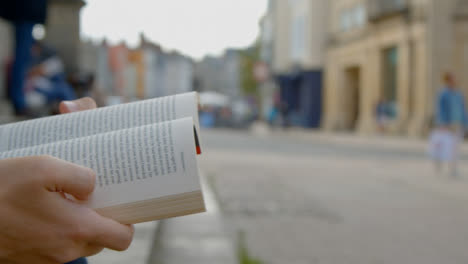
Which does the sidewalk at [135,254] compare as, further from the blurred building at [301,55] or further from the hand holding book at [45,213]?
the blurred building at [301,55]

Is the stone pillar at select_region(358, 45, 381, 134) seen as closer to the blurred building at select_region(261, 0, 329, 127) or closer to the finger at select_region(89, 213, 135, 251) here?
the blurred building at select_region(261, 0, 329, 127)

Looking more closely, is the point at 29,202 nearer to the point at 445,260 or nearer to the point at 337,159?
the point at 445,260

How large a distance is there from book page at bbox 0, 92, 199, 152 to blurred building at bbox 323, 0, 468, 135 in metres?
18.8

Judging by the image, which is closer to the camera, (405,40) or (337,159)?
(337,159)

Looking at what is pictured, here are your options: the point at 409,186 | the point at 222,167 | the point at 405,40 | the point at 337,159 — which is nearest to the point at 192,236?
the point at 409,186

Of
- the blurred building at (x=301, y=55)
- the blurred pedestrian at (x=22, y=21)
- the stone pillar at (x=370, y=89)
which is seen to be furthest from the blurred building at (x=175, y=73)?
the blurred pedestrian at (x=22, y=21)

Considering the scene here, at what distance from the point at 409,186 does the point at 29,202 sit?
20.7 ft

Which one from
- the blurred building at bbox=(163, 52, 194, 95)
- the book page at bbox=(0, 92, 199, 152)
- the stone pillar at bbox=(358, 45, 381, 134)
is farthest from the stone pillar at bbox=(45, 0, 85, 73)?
the blurred building at bbox=(163, 52, 194, 95)

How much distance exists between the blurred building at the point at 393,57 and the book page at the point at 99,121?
742 inches

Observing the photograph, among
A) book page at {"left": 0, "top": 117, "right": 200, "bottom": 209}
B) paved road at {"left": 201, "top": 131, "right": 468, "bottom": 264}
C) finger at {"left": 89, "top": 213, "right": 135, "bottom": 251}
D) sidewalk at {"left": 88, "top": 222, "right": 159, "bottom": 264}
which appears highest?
book page at {"left": 0, "top": 117, "right": 200, "bottom": 209}

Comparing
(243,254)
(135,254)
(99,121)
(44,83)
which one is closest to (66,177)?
(99,121)

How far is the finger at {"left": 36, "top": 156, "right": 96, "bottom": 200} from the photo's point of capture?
102 centimetres

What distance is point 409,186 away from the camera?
22.4 ft

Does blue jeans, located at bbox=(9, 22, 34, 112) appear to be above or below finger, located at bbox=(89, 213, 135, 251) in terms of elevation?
above
